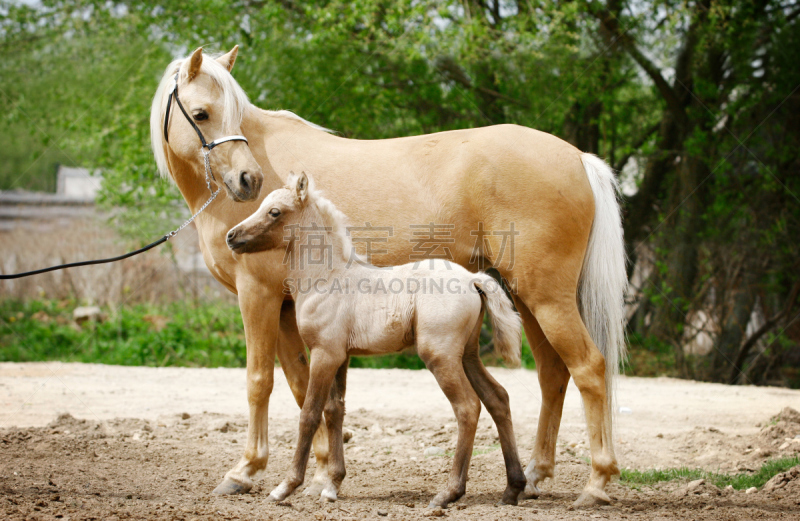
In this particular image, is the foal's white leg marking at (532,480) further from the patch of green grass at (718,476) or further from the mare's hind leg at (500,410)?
the patch of green grass at (718,476)

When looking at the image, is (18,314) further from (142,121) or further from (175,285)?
(142,121)

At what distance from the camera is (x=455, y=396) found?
3662 millimetres

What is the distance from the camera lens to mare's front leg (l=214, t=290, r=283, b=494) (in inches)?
162

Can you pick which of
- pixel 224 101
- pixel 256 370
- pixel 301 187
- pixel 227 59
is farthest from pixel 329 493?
pixel 227 59

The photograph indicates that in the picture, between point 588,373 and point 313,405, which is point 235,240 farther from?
point 588,373

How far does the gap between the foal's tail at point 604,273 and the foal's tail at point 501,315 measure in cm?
73

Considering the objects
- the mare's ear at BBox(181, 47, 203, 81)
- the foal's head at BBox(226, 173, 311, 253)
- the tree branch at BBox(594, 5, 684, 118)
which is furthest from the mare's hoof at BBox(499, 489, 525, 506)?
the tree branch at BBox(594, 5, 684, 118)

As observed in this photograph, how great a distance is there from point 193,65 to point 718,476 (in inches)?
177

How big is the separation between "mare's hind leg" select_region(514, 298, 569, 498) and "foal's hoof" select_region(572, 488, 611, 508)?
0.46 meters

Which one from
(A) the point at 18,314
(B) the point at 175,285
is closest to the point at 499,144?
(B) the point at 175,285

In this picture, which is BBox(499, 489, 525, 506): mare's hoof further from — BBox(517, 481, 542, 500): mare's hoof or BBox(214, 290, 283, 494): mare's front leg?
BBox(214, 290, 283, 494): mare's front leg

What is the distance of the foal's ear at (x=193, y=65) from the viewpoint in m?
4.11

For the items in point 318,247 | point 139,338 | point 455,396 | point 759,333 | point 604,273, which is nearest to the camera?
point 455,396

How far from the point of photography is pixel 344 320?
12.5ft
